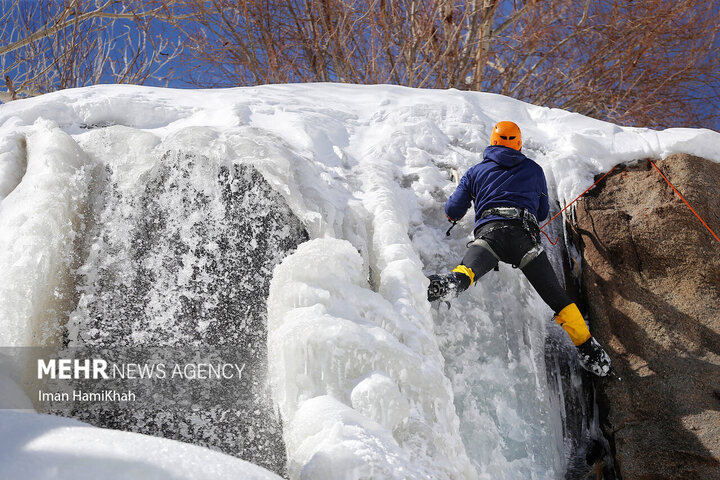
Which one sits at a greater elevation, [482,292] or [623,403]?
[482,292]

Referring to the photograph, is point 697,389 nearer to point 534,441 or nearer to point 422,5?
point 534,441

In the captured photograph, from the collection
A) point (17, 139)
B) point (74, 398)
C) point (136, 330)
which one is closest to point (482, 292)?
point (136, 330)

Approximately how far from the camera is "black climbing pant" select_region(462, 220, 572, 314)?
3.03 m

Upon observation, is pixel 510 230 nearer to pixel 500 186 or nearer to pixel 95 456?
pixel 500 186

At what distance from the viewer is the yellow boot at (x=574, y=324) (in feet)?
9.75

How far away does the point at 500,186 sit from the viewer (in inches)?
128

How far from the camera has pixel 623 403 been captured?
9.77ft

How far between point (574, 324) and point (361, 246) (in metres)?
1.18

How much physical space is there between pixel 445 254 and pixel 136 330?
173 centimetres

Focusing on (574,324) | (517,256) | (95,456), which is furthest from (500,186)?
(95,456)

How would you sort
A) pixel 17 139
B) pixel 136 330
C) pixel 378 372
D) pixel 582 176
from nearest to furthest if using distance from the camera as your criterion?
pixel 378 372
pixel 136 330
pixel 17 139
pixel 582 176

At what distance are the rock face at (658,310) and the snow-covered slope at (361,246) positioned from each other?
23 cm

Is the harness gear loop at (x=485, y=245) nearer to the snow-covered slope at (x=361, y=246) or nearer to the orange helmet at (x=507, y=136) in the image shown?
the snow-covered slope at (x=361, y=246)

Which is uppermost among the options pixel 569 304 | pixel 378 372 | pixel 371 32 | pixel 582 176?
pixel 371 32
